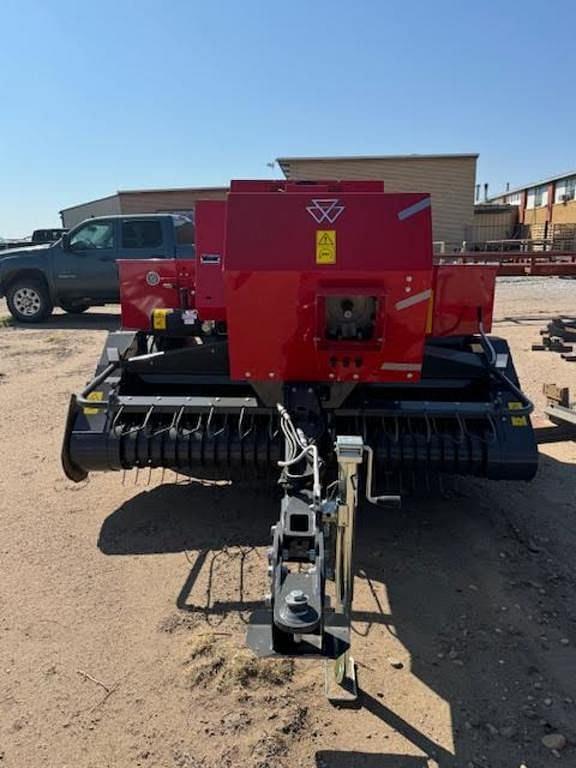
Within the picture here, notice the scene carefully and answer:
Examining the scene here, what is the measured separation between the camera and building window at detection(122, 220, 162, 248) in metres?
12.1

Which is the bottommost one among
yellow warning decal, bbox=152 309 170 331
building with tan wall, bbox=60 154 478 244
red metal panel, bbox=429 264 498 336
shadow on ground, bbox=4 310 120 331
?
shadow on ground, bbox=4 310 120 331

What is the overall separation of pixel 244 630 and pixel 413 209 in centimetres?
218

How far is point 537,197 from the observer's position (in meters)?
40.4

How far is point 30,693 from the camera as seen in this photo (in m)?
2.69

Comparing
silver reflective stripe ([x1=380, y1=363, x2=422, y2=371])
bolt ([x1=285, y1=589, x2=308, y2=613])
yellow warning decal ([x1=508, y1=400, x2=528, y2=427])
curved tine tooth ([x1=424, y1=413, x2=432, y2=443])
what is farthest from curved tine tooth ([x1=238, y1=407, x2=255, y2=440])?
bolt ([x1=285, y1=589, x2=308, y2=613])

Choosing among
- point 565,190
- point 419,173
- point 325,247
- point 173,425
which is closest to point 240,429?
point 173,425

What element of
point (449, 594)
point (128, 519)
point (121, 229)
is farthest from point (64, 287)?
point (449, 594)

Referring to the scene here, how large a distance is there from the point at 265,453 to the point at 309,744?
1641mm

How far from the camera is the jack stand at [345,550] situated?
232 centimetres

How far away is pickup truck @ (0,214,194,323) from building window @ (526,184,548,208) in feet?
106

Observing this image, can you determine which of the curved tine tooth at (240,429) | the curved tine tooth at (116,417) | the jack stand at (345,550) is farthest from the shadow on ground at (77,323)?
the jack stand at (345,550)

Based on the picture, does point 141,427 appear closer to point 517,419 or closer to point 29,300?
point 517,419

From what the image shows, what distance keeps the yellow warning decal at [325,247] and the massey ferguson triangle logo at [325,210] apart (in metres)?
0.06

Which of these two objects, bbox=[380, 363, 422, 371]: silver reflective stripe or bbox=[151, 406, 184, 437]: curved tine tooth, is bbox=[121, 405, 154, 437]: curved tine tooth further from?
bbox=[380, 363, 422, 371]: silver reflective stripe
